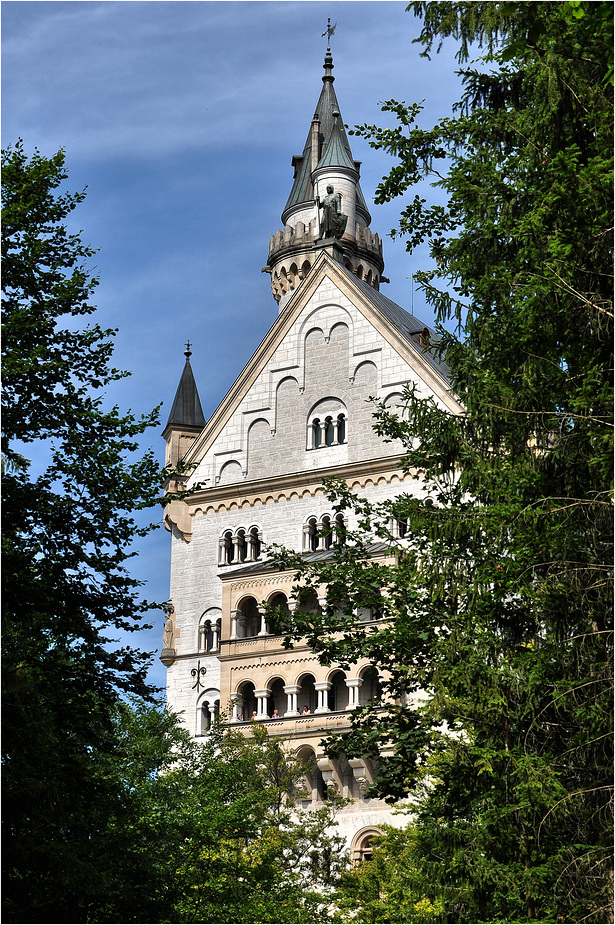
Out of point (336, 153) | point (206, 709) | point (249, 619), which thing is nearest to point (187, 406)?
point (249, 619)

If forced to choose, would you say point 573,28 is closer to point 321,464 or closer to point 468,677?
point 468,677

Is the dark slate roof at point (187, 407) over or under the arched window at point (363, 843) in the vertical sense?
over

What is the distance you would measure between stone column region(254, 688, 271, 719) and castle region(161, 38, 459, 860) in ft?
0.16

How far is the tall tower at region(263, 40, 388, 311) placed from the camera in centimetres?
7238

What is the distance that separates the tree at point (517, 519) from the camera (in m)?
17.3

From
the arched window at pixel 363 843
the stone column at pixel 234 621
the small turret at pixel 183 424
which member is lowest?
the arched window at pixel 363 843

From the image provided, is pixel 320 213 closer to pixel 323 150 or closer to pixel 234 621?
pixel 323 150

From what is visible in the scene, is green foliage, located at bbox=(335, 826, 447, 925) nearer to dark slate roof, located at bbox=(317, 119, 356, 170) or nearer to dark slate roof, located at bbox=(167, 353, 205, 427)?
dark slate roof, located at bbox=(167, 353, 205, 427)

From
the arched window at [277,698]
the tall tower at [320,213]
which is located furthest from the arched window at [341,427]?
the tall tower at [320,213]

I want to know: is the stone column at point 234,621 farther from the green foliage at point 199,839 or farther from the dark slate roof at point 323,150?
the dark slate roof at point 323,150

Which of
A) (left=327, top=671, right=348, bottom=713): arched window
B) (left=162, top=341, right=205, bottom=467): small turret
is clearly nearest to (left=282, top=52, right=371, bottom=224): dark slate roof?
(left=162, top=341, right=205, bottom=467): small turret

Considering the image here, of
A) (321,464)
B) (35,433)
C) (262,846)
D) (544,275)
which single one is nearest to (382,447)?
(321,464)

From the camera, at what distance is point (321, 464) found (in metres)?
52.6

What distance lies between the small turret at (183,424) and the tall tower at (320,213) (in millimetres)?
12996
